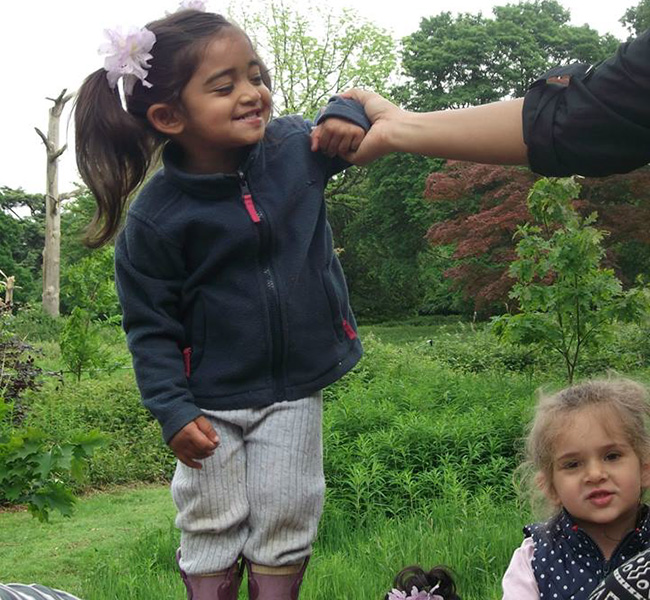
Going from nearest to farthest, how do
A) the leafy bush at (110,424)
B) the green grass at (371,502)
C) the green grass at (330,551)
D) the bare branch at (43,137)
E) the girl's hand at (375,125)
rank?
the girl's hand at (375,125) → the green grass at (330,551) → the green grass at (371,502) → the leafy bush at (110,424) → the bare branch at (43,137)

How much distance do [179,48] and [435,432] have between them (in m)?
3.30

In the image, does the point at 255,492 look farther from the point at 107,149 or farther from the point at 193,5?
the point at 193,5

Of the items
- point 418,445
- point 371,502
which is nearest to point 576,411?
point 371,502

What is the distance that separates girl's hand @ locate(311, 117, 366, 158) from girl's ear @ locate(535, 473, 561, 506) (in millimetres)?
875

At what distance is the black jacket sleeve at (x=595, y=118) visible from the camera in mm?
1595

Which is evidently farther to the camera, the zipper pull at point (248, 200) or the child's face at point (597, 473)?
the zipper pull at point (248, 200)

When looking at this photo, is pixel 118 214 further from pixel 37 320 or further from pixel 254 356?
pixel 37 320

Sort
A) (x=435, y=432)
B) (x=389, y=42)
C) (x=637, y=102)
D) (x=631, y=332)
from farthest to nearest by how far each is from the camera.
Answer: (x=389, y=42), (x=631, y=332), (x=435, y=432), (x=637, y=102)

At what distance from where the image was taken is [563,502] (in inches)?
87.7

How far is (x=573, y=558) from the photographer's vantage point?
2.21 meters

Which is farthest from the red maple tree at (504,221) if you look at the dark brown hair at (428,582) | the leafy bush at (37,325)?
the dark brown hair at (428,582)

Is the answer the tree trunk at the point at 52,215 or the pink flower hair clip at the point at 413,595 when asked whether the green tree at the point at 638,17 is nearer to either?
the tree trunk at the point at 52,215

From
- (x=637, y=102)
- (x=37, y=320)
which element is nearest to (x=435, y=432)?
(x=637, y=102)

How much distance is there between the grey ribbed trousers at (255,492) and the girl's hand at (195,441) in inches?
2.8
